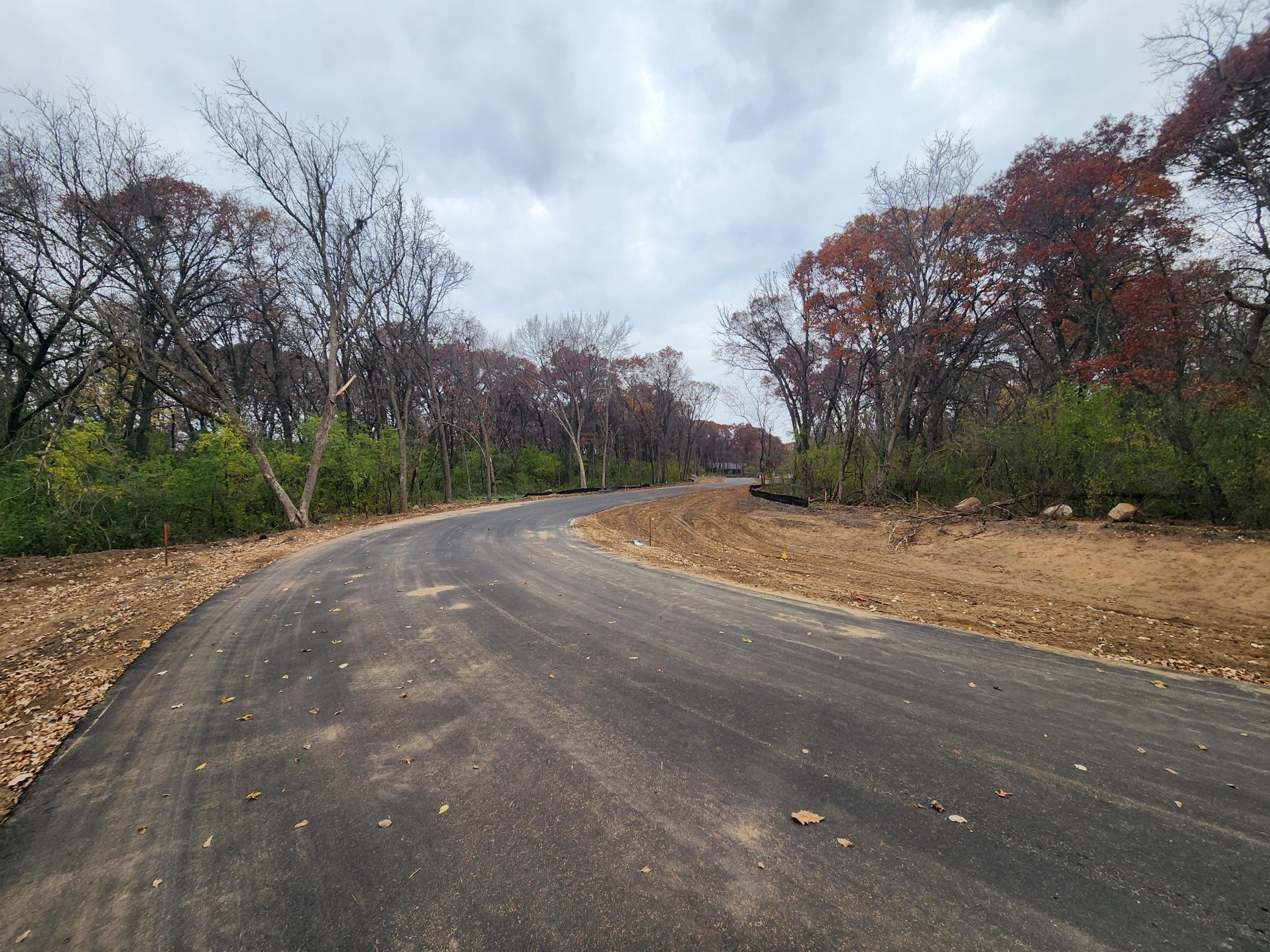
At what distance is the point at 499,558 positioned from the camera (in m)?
8.95

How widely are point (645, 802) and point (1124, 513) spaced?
12942mm

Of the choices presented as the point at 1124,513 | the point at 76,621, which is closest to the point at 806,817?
the point at 76,621

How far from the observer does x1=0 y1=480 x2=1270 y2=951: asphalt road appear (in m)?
1.86

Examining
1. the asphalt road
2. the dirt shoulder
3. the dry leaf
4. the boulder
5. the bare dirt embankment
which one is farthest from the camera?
the boulder

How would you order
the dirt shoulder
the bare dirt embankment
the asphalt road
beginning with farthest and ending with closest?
the bare dirt embankment
the dirt shoulder
the asphalt road

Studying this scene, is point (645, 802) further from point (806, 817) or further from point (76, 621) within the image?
point (76, 621)

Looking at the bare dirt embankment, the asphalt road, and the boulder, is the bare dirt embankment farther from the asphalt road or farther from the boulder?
the asphalt road

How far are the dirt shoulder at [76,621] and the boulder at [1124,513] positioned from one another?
52.0 feet

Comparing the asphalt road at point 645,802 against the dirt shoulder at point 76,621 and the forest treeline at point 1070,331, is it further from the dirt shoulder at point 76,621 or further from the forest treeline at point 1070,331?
the forest treeline at point 1070,331

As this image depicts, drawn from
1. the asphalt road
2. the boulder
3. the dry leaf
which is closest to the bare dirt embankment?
the boulder

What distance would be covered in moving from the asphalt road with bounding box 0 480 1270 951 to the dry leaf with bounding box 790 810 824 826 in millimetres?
33

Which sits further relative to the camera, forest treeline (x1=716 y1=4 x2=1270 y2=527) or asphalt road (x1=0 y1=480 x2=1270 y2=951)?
forest treeline (x1=716 y1=4 x2=1270 y2=527)

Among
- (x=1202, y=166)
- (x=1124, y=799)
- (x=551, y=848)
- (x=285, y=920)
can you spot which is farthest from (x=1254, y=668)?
(x=1202, y=166)

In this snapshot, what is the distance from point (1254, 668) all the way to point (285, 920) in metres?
7.65
